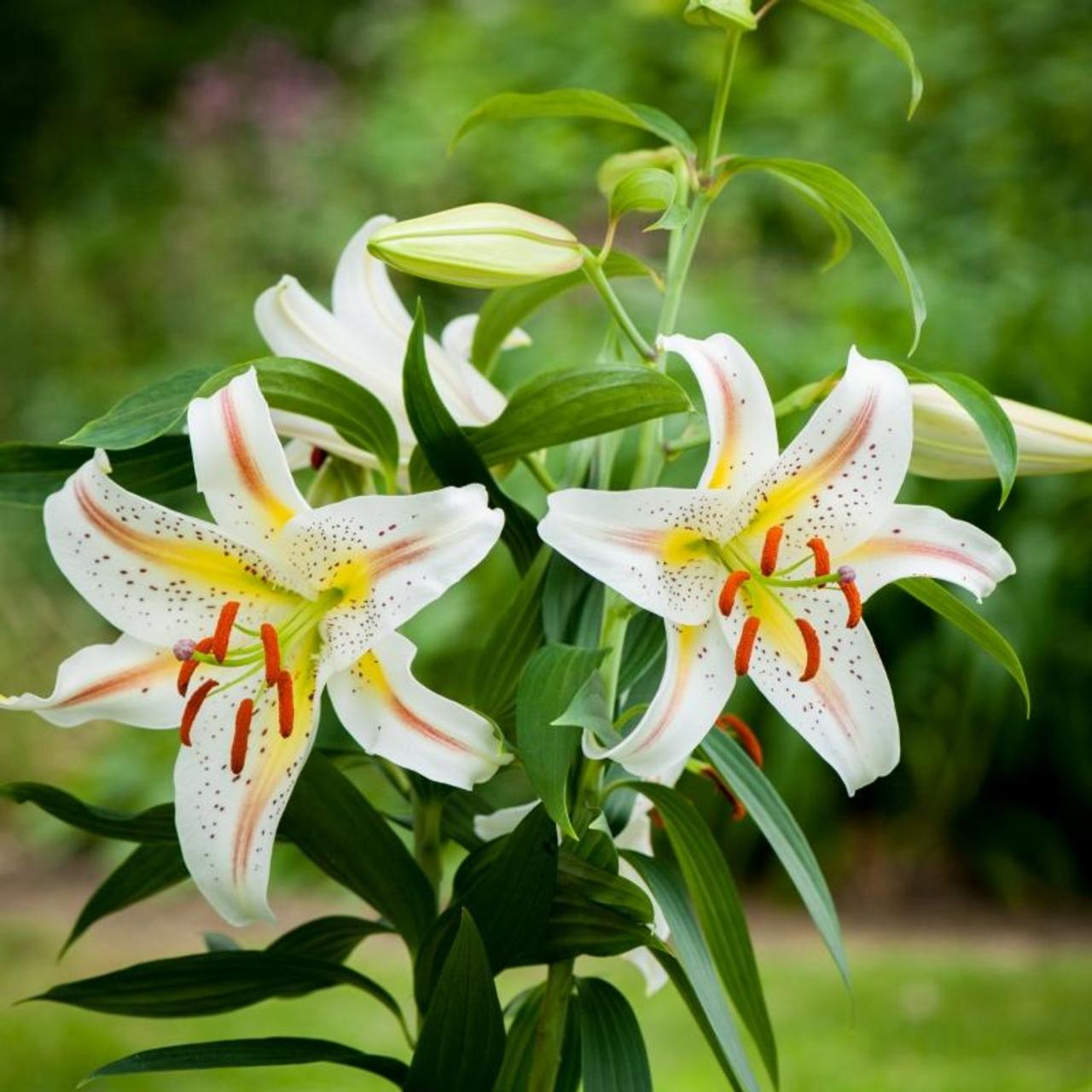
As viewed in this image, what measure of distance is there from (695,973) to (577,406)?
26cm

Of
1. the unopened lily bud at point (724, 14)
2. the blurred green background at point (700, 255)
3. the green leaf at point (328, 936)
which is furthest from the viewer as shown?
the blurred green background at point (700, 255)

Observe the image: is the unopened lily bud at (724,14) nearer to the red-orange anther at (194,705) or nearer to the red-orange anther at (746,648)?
the red-orange anther at (746,648)

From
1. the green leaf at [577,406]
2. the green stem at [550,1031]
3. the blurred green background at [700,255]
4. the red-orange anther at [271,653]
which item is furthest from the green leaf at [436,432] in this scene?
the blurred green background at [700,255]

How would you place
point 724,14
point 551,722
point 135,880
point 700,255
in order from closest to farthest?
point 551,722
point 724,14
point 135,880
point 700,255

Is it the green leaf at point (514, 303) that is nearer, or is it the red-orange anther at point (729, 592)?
the red-orange anther at point (729, 592)


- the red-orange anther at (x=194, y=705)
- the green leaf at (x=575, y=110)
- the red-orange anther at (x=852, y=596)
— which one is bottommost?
the red-orange anther at (x=194, y=705)

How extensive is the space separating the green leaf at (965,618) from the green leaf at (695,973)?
0.18 meters

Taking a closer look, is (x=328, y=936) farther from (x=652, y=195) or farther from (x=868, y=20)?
(x=868, y=20)

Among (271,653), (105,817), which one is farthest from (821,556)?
(105,817)

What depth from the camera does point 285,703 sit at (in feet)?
2.26

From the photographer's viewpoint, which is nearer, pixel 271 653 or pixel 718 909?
pixel 271 653

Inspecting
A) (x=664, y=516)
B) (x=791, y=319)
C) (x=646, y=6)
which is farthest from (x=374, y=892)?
(x=646, y=6)

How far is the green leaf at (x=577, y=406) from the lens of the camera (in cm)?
72

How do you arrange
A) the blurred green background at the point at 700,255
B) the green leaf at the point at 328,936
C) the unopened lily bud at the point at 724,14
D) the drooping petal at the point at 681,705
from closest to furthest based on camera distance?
the drooping petal at the point at 681,705
the unopened lily bud at the point at 724,14
the green leaf at the point at 328,936
the blurred green background at the point at 700,255
